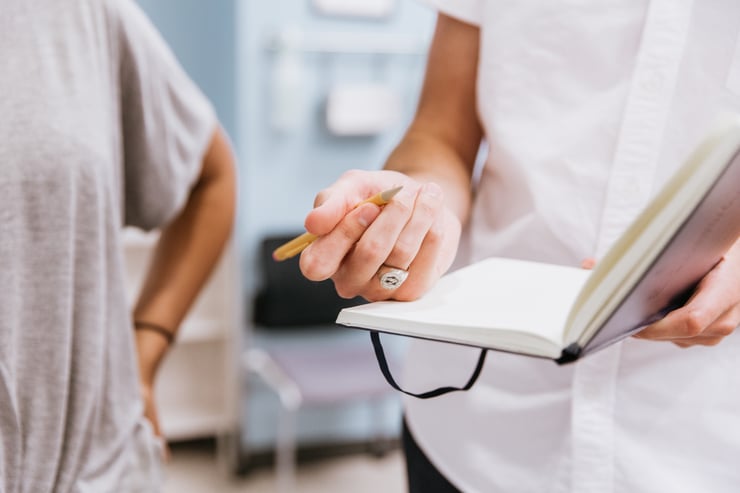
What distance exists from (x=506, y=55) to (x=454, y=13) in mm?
87

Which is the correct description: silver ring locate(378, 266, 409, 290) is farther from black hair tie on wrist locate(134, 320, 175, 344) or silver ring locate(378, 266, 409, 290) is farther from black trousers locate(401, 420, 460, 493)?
black hair tie on wrist locate(134, 320, 175, 344)

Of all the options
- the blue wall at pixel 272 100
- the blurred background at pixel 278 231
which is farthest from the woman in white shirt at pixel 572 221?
the blue wall at pixel 272 100

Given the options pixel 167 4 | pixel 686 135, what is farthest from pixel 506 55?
pixel 167 4

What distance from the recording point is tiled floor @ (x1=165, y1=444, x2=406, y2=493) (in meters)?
2.77

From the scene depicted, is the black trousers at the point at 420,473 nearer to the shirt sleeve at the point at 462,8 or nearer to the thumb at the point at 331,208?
the thumb at the point at 331,208

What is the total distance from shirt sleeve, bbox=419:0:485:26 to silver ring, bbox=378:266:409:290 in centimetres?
38

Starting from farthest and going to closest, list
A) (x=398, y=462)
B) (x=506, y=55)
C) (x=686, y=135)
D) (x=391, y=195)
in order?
(x=398, y=462) < (x=506, y=55) < (x=686, y=135) < (x=391, y=195)

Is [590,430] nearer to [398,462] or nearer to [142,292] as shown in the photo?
[142,292]

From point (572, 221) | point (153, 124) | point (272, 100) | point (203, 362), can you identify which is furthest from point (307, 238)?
point (203, 362)

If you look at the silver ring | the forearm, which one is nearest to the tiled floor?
the forearm

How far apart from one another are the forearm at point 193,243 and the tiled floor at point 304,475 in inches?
72.6

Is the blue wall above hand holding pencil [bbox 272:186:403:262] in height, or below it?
below

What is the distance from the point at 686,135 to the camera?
2.28 ft

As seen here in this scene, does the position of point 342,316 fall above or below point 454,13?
below
